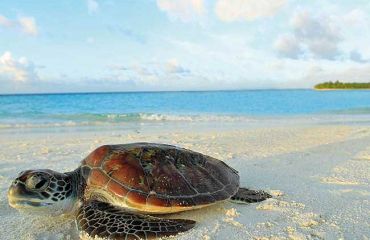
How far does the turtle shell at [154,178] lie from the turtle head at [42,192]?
0.68 feet

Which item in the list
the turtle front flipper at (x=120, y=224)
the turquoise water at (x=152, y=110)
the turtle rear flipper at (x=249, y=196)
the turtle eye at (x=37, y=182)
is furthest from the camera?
the turquoise water at (x=152, y=110)

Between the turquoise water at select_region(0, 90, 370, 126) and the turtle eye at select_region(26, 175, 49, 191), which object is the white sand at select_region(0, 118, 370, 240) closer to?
the turtle eye at select_region(26, 175, 49, 191)

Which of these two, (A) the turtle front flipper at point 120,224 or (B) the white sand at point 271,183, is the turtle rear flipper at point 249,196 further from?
(A) the turtle front flipper at point 120,224

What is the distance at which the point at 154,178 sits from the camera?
3.02 metres

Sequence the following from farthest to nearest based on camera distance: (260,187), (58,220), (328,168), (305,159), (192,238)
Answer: (305,159) < (328,168) < (260,187) < (58,220) < (192,238)

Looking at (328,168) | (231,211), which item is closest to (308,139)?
(328,168)

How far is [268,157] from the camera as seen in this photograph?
20.1 feet

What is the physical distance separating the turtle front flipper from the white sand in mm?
138

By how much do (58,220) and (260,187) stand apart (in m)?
2.46

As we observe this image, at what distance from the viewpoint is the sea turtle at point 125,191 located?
2719 mm

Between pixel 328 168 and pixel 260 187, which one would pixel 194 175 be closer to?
pixel 260 187

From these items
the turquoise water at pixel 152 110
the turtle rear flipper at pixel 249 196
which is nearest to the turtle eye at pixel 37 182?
the turtle rear flipper at pixel 249 196

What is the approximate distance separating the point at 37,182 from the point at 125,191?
2.45ft

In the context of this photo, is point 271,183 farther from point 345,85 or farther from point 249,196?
point 345,85
